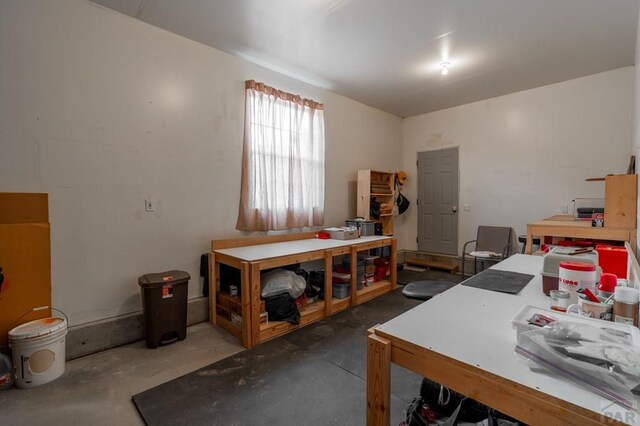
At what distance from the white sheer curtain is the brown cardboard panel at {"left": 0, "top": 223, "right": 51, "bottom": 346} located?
5.17 ft

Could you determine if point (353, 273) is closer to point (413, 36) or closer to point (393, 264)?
point (393, 264)

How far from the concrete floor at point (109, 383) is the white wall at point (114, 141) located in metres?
0.41

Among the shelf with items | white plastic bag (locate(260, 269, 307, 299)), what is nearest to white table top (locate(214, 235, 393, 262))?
white plastic bag (locate(260, 269, 307, 299))

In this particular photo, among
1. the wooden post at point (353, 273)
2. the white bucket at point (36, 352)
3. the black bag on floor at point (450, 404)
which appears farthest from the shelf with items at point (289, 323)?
the black bag on floor at point (450, 404)

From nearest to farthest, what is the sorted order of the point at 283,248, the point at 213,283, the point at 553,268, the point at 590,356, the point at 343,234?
the point at 590,356 < the point at 553,268 < the point at 213,283 < the point at 283,248 < the point at 343,234

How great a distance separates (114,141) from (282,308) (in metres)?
2.03

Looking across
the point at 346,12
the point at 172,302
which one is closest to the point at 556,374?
the point at 172,302

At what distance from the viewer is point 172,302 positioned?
248 centimetres

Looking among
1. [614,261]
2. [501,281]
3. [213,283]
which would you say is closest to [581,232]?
[614,261]

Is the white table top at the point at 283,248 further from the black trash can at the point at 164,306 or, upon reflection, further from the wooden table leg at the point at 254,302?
the black trash can at the point at 164,306

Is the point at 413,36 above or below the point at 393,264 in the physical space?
above

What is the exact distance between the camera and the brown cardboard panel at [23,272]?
1973 mm

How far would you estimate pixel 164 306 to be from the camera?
2443 millimetres

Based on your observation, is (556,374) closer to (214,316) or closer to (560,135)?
(214,316)
